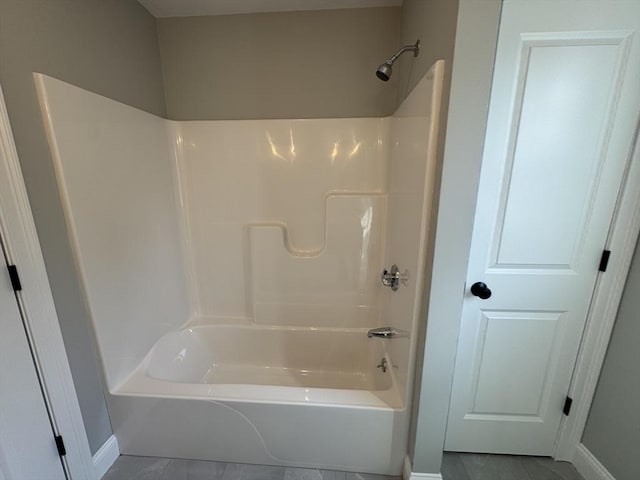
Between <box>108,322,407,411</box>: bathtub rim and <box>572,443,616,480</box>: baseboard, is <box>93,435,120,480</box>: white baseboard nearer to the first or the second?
<box>108,322,407,411</box>: bathtub rim

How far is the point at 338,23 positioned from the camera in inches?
68.6

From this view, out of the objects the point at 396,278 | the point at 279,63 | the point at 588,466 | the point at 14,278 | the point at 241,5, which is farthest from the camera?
the point at 279,63

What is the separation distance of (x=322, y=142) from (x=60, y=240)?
1.47 meters

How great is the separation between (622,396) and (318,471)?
1406 millimetres

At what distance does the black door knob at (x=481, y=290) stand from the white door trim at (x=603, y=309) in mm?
472

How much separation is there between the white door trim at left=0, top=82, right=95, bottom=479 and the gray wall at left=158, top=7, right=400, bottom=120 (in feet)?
3.73

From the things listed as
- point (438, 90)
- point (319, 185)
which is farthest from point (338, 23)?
point (438, 90)

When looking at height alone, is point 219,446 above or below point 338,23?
below

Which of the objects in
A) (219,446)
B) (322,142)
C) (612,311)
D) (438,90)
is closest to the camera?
(438,90)

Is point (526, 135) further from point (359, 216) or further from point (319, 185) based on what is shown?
point (319, 185)

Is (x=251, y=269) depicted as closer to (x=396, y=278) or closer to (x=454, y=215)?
(x=396, y=278)

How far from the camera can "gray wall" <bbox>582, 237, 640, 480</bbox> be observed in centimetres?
113

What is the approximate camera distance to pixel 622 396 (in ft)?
3.87

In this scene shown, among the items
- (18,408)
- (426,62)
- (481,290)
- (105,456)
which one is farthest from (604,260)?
(105,456)
